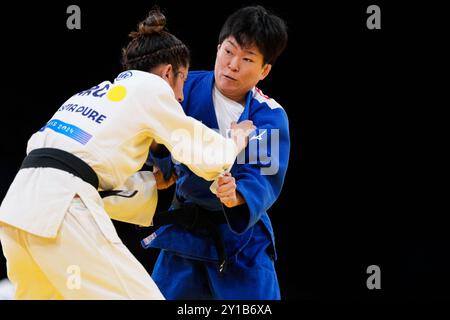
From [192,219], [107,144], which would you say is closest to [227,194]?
[192,219]

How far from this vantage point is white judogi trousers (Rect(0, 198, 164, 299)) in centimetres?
283

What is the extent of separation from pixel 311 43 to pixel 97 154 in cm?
291

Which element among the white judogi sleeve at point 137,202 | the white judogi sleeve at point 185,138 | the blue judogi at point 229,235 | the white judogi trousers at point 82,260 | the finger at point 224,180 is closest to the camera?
the white judogi trousers at point 82,260

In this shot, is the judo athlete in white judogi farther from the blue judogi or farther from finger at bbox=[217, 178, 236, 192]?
the blue judogi

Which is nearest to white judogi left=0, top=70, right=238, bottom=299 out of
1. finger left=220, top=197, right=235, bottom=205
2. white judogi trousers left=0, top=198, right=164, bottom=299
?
white judogi trousers left=0, top=198, right=164, bottom=299

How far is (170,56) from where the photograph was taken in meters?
3.40

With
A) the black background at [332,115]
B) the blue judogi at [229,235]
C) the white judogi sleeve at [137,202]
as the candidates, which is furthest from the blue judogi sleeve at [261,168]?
the black background at [332,115]

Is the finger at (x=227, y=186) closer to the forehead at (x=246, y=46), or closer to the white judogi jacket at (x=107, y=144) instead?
the white judogi jacket at (x=107, y=144)

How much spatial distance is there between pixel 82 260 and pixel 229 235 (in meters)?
1.02

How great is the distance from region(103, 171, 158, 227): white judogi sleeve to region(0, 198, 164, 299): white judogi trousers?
→ 41 cm

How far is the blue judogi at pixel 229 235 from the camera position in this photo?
354 centimetres

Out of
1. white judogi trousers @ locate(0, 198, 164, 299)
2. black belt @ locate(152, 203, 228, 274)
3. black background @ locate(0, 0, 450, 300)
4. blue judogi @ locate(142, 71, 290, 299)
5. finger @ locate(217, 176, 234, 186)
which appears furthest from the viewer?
black background @ locate(0, 0, 450, 300)

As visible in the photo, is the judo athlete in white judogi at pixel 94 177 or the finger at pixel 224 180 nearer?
the judo athlete in white judogi at pixel 94 177

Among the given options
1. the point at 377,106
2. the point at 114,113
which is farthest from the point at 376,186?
the point at 114,113
